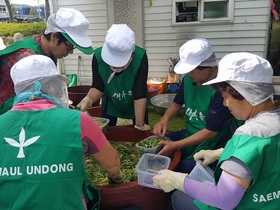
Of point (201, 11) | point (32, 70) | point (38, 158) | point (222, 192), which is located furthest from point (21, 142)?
point (201, 11)

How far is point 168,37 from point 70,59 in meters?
2.38

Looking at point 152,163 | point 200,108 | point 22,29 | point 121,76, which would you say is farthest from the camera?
point 22,29

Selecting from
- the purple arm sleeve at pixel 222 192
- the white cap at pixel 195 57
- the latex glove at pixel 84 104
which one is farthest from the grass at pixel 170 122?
the purple arm sleeve at pixel 222 192

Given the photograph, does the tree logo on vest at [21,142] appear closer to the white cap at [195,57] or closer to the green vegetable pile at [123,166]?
the green vegetable pile at [123,166]

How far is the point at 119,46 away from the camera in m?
2.49

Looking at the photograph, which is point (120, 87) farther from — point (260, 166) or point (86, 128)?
point (260, 166)

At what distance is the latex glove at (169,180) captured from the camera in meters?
1.56

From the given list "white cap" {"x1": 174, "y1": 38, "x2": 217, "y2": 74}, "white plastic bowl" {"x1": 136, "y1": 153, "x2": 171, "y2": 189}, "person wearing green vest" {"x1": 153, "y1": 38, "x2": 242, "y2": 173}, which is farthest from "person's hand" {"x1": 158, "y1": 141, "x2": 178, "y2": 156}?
"white cap" {"x1": 174, "y1": 38, "x2": 217, "y2": 74}

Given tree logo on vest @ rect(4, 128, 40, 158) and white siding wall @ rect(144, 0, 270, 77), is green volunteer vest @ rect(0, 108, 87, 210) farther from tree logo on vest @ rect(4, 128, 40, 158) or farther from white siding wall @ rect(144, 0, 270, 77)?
white siding wall @ rect(144, 0, 270, 77)

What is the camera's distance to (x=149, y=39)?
5969mm

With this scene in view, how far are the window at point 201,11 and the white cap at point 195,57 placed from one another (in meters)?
3.38

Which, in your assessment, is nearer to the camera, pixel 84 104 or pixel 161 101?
pixel 84 104

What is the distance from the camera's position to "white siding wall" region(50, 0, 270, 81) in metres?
5.24

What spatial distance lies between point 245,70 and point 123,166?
138cm
